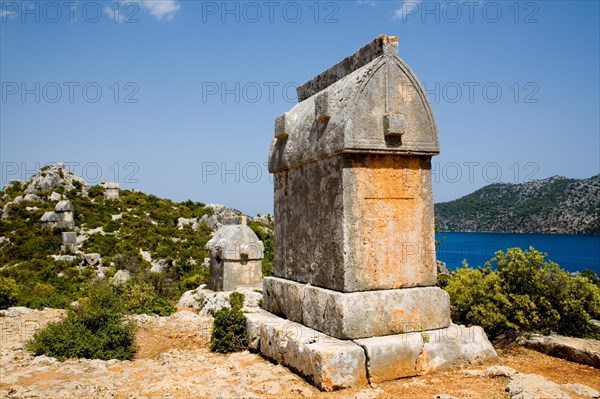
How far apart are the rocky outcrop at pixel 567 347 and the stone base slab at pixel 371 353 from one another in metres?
0.92

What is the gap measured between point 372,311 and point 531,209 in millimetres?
77207

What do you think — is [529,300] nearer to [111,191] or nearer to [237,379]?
[237,379]

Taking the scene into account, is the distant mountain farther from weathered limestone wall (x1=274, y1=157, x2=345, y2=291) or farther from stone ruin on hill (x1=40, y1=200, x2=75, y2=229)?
weathered limestone wall (x1=274, y1=157, x2=345, y2=291)

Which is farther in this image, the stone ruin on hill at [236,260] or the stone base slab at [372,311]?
the stone ruin on hill at [236,260]

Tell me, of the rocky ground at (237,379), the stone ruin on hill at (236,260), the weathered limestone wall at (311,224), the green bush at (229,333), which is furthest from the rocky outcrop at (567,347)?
the stone ruin on hill at (236,260)

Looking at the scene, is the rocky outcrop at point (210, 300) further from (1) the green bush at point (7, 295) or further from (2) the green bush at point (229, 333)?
(2) the green bush at point (229, 333)

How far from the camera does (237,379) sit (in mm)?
4367

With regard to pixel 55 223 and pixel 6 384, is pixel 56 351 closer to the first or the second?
pixel 6 384

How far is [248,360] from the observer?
198 inches

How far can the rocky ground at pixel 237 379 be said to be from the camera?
12.2ft

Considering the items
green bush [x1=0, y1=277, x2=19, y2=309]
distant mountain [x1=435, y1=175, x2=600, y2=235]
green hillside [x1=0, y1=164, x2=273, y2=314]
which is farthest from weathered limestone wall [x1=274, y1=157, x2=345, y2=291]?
distant mountain [x1=435, y1=175, x2=600, y2=235]

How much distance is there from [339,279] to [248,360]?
1.55m

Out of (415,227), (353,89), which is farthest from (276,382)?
(353,89)

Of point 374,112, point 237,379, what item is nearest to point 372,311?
point 237,379
